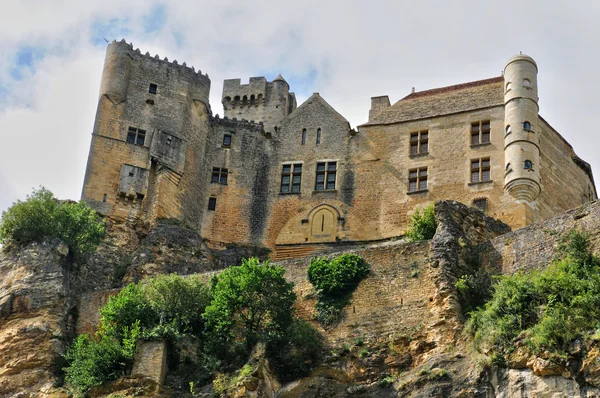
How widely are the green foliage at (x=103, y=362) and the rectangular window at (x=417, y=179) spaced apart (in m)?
15.4

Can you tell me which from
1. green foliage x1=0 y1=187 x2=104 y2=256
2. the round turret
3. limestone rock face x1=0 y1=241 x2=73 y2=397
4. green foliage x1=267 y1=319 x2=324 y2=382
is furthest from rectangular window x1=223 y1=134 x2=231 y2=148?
green foliage x1=267 y1=319 x2=324 y2=382

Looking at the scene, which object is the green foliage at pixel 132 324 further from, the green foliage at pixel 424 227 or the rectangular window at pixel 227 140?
the rectangular window at pixel 227 140

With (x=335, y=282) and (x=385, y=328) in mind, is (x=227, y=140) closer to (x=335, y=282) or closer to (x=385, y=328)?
(x=335, y=282)

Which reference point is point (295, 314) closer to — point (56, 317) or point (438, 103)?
→ point (56, 317)

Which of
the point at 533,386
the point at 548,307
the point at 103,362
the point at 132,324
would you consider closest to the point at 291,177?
the point at 132,324

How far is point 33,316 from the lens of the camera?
1400 inches

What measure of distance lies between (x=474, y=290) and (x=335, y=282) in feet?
13.8

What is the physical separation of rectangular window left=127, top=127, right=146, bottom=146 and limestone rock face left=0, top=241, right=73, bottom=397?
818 centimetres

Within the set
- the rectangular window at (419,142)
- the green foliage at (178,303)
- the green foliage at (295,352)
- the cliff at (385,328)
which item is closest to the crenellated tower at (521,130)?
the rectangular window at (419,142)

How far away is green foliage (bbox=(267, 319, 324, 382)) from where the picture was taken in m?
31.5

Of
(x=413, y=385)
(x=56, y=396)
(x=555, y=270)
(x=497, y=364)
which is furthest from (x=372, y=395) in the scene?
(x=56, y=396)

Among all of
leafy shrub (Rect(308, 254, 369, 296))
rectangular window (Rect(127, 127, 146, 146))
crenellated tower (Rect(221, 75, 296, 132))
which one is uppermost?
crenellated tower (Rect(221, 75, 296, 132))

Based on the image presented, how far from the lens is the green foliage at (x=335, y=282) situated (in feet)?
110

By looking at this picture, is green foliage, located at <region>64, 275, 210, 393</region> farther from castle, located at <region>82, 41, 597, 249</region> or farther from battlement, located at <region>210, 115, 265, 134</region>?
battlement, located at <region>210, 115, 265, 134</region>
